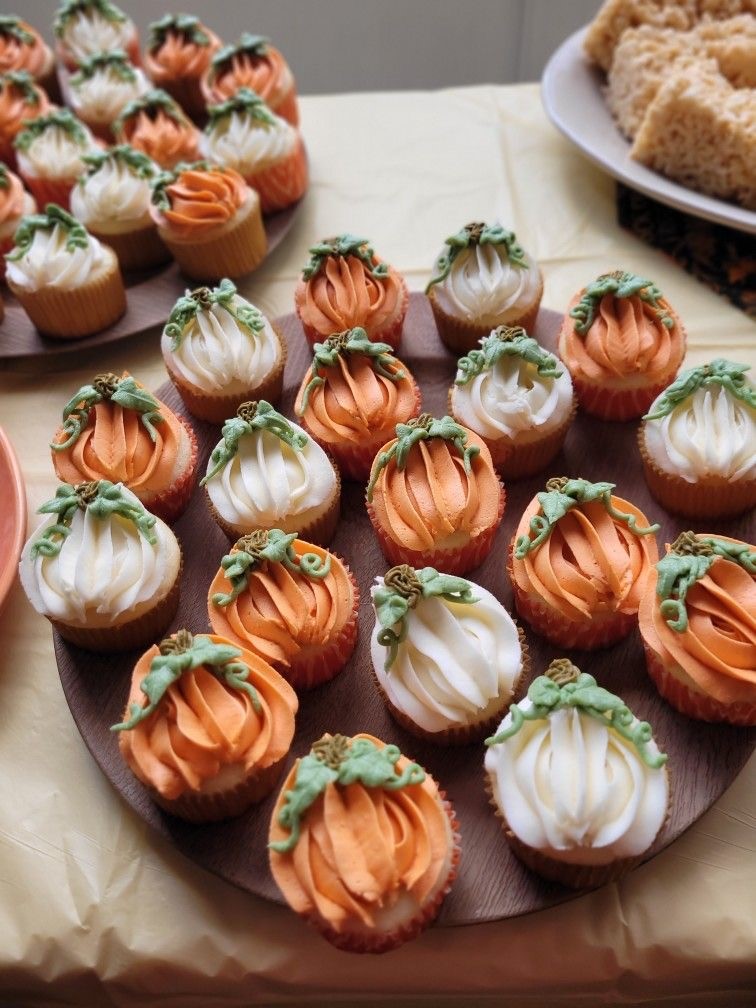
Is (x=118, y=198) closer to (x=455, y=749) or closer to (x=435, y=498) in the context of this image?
(x=435, y=498)

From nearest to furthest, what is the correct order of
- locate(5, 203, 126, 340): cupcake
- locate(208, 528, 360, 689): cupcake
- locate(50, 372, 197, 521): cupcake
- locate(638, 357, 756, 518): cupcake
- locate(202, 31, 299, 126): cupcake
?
locate(208, 528, 360, 689): cupcake → locate(638, 357, 756, 518): cupcake → locate(50, 372, 197, 521): cupcake → locate(5, 203, 126, 340): cupcake → locate(202, 31, 299, 126): cupcake

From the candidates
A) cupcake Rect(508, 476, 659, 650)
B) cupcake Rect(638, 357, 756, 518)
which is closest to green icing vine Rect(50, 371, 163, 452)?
cupcake Rect(508, 476, 659, 650)

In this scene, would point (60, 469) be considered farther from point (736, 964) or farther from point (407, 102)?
point (407, 102)

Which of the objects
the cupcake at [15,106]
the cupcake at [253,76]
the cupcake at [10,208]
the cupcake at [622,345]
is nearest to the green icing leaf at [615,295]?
the cupcake at [622,345]

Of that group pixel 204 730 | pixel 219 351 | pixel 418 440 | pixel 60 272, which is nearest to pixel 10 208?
pixel 60 272

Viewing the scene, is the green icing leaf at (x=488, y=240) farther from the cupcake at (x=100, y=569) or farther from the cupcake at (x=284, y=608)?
the cupcake at (x=100, y=569)

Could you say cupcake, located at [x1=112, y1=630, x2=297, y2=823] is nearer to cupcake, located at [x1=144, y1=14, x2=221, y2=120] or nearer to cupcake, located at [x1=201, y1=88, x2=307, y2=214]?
cupcake, located at [x1=201, y1=88, x2=307, y2=214]
